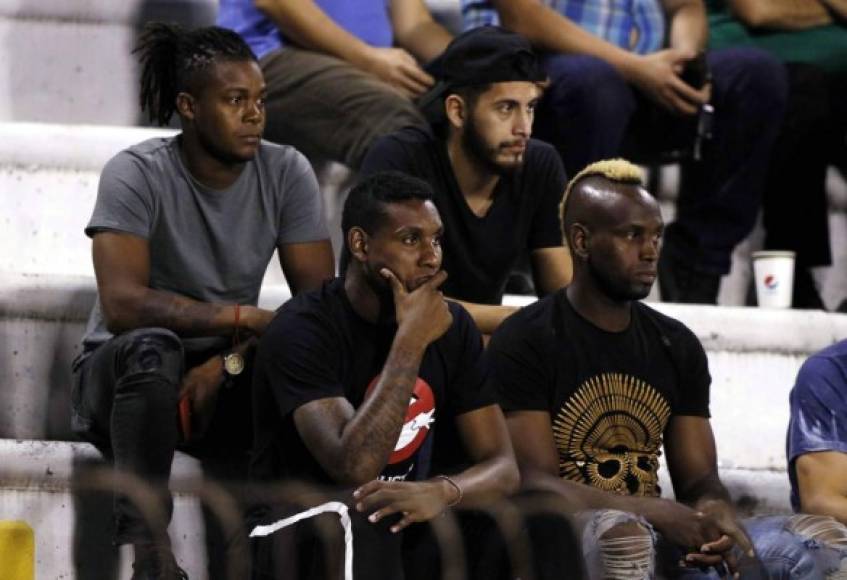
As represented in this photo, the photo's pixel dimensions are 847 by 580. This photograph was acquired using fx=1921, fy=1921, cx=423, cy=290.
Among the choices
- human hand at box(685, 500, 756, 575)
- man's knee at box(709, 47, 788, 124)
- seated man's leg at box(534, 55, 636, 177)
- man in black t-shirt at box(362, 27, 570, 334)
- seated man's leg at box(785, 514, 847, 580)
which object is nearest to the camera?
seated man's leg at box(785, 514, 847, 580)

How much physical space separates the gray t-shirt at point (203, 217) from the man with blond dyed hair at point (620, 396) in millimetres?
641

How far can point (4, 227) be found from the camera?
5234mm

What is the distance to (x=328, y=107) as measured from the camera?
17.6 feet

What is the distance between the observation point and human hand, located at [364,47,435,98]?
550cm

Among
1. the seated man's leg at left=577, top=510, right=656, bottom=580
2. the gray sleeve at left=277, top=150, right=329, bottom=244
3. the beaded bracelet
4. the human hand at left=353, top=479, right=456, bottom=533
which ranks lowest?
the seated man's leg at left=577, top=510, right=656, bottom=580

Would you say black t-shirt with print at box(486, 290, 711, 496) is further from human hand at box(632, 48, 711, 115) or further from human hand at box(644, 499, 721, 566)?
human hand at box(632, 48, 711, 115)

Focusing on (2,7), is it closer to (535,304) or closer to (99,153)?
(99,153)

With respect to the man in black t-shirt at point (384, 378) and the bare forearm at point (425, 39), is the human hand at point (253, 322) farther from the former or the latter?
the bare forearm at point (425, 39)

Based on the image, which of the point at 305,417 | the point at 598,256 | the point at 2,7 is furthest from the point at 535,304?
the point at 2,7

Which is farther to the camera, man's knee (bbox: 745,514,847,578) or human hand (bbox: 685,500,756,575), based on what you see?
human hand (bbox: 685,500,756,575)

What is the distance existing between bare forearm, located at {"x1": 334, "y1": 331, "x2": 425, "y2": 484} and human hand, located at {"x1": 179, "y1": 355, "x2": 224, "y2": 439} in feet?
1.77

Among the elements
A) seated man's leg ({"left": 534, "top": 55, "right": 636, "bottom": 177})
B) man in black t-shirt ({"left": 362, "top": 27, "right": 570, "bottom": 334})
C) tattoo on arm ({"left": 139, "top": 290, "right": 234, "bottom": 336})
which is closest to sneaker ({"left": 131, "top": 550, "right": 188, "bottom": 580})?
tattoo on arm ({"left": 139, "top": 290, "right": 234, "bottom": 336})

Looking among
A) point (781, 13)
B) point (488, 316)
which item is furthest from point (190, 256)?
point (781, 13)

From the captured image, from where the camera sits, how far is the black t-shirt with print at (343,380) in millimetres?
3842
